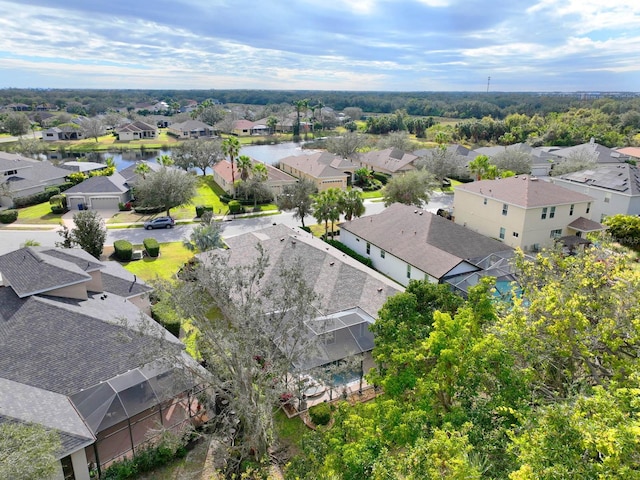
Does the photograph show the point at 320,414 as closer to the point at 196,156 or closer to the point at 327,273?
the point at 327,273

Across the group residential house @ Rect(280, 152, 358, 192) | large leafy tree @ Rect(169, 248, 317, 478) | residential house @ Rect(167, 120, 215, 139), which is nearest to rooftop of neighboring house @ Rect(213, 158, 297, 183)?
residential house @ Rect(280, 152, 358, 192)

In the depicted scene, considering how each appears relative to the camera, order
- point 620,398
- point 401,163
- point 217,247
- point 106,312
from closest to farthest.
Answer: point 620,398, point 106,312, point 217,247, point 401,163

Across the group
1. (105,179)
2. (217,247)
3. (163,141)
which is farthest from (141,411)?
(163,141)

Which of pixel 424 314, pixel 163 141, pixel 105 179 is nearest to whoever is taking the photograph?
pixel 424 314

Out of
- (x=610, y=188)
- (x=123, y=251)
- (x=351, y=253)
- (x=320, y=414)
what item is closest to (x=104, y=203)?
(x=123, y=251)

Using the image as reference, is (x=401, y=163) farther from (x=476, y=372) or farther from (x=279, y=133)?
(x=279, y=133)

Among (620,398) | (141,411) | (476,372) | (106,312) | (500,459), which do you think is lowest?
(141,411)
